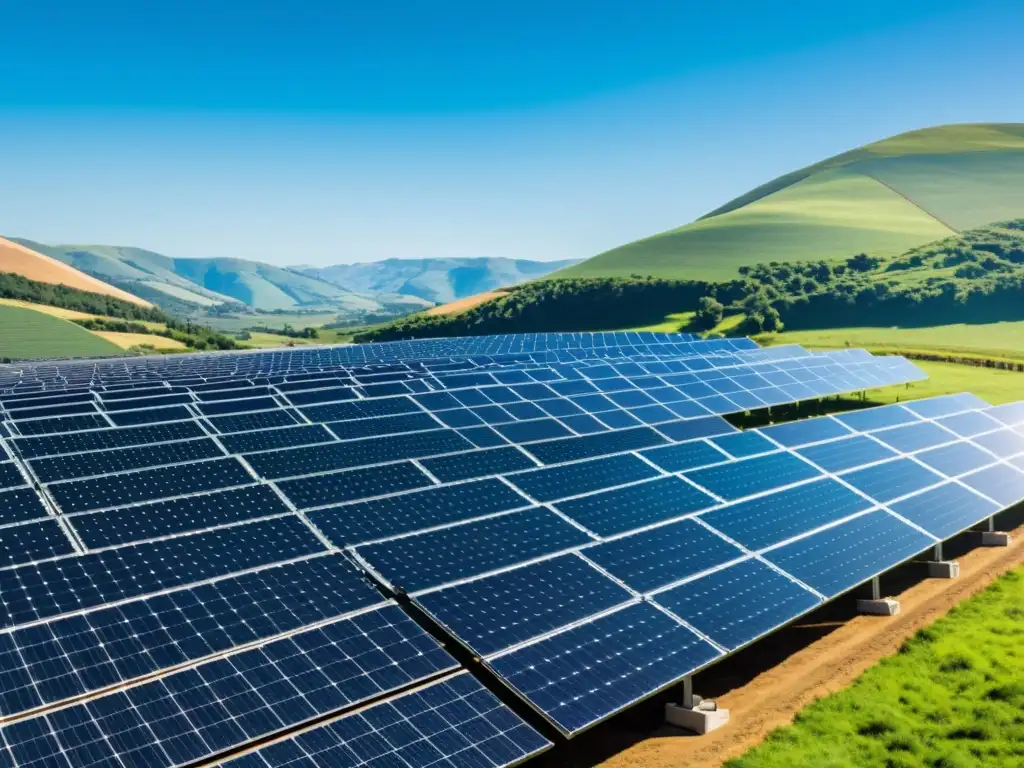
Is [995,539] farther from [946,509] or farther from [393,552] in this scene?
[393,552]

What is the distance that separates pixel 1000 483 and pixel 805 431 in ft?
22.1

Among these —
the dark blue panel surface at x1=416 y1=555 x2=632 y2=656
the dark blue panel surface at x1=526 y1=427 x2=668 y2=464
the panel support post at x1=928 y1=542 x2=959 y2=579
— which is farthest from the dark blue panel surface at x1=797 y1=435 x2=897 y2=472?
the dark blue panel surface at x1=416 y1=555 x2=632 y2=656

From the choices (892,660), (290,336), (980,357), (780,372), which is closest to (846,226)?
(980,357)

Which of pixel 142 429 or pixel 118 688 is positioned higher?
pixel 142 429

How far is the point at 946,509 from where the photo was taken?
949 inches

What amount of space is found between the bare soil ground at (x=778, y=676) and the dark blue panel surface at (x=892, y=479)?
→ 8.18 feet

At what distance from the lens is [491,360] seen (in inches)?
1950

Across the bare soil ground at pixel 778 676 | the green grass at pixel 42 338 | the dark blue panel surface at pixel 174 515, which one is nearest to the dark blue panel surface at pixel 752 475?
the bare soil ground at pixel 778 676

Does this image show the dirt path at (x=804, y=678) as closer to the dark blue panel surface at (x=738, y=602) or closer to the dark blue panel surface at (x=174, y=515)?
the dark blue panel surface at (x=738, y=602)

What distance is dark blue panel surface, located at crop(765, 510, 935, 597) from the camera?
722 inches

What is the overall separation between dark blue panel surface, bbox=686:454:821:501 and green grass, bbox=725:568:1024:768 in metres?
5.57

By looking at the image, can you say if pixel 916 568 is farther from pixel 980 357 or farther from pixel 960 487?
pixel 980 357

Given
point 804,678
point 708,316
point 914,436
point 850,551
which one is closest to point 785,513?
point 850,551

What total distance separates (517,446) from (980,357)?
6331 cm
